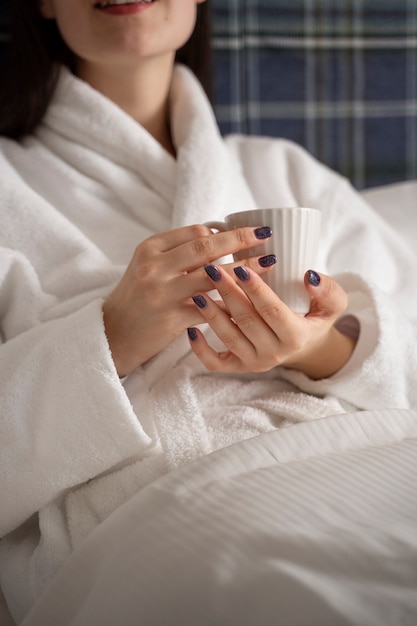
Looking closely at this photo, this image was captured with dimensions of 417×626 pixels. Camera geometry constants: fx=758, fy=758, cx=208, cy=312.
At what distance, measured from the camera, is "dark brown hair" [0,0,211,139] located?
4.17 ft

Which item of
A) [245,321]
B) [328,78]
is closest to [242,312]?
[245,321]

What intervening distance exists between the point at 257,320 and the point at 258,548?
28 centimetres

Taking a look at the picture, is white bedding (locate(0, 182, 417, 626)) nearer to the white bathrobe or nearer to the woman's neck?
the white bathrobe

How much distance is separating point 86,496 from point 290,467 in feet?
0.98

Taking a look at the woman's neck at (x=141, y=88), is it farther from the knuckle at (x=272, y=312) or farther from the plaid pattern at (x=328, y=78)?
the knuckle at (x=272, y=312)

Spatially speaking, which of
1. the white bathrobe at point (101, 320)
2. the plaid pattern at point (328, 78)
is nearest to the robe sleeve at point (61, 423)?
the white bathrobe at point (101, 320)

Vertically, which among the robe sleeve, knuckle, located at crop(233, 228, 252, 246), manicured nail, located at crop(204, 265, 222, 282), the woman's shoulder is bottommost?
the robe sleeve

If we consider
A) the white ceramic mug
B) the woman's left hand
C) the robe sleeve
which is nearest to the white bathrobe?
the robe sleeve

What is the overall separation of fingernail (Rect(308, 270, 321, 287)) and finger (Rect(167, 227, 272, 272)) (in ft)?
0.22

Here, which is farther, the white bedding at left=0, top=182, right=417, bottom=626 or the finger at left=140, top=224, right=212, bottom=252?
the finger at left=140, top=224, right=212, bottom=252

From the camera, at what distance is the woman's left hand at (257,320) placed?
0.85m

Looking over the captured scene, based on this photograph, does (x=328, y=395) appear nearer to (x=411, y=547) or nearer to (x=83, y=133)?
(x=411, y=547)

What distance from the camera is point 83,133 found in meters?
1.23

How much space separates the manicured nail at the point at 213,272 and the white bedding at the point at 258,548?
0.19m
